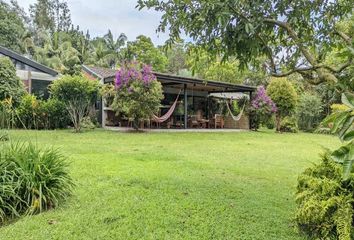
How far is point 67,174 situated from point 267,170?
12.7ft

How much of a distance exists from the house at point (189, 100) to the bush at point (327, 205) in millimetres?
10913

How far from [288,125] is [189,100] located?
19.4 ft

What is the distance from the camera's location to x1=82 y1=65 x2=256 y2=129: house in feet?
50.3

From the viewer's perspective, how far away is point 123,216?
→ 3.45m

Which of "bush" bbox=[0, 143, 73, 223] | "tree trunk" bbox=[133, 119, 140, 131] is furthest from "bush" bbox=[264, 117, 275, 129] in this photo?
"bush" bbox=[0, 143, 73, 223]

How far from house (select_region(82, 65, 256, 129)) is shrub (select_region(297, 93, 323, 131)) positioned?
3.55 m

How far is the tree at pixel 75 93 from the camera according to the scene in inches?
491

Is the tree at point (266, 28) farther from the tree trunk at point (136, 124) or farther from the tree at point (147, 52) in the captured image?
the tree at point (147, 52)

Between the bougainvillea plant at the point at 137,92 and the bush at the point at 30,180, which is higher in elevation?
the bougainvillea plant at the point at 137,92

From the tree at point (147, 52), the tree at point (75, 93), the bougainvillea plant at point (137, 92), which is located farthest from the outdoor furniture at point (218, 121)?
the tree at point (147, 52)

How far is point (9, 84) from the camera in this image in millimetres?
10492

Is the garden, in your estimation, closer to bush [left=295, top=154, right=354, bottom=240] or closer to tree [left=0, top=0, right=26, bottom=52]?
bush [left=295, top=154, right=354, bottom=240]

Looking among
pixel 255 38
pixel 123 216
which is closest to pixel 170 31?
pixel 255 38

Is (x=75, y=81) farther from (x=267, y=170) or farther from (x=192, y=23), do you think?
(x=192, y=23)
